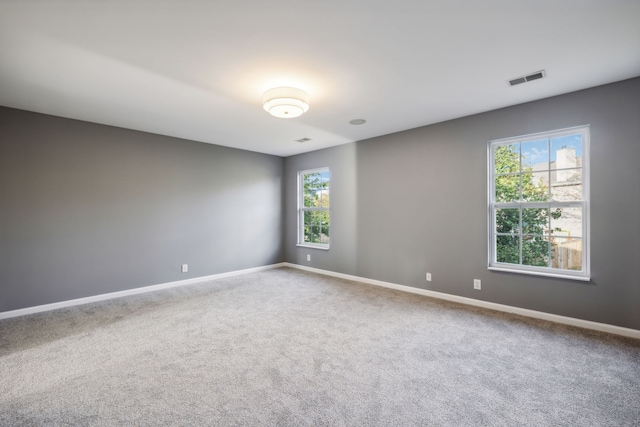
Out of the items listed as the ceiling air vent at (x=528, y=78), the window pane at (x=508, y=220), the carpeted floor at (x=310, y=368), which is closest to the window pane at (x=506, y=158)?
the window pane at (x=508, y=220)

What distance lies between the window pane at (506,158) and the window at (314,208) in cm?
288

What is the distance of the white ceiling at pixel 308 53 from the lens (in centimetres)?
186

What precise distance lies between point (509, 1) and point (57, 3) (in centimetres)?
286

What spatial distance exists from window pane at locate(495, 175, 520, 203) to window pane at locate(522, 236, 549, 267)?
53 centimetres

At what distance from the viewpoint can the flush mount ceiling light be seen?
283 cm

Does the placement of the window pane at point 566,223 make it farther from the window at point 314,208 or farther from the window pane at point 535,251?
the window at point 314,208

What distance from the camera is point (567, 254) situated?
3227 millimetres

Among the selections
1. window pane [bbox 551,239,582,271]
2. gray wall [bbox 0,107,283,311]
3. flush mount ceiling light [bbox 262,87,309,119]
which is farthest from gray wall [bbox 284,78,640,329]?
flush mount ceiling light [bbox 262,87,309,119]

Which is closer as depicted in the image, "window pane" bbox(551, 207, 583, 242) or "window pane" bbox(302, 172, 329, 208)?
"window pane" bbox(551, 207, 583, 242)

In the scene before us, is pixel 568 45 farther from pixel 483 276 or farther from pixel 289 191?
pixel 289 191

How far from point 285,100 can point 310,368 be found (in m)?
2.46

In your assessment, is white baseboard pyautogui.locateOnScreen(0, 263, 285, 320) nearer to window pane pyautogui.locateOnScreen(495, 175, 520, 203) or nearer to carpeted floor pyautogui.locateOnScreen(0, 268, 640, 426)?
A: carpeted floor pyautogui.locateOnScreen(0, 268, 640, 426)

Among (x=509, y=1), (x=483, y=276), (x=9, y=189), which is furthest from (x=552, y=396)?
(x=9, y=189)

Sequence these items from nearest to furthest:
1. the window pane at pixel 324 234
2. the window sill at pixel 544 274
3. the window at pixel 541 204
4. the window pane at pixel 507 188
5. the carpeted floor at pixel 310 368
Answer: the carpeted floor at pixel 310 368
the window sill at pixel 544 274
the window at pixel 541 204
the window pane at pixel 507 188
the window pane at pixel 324 234
